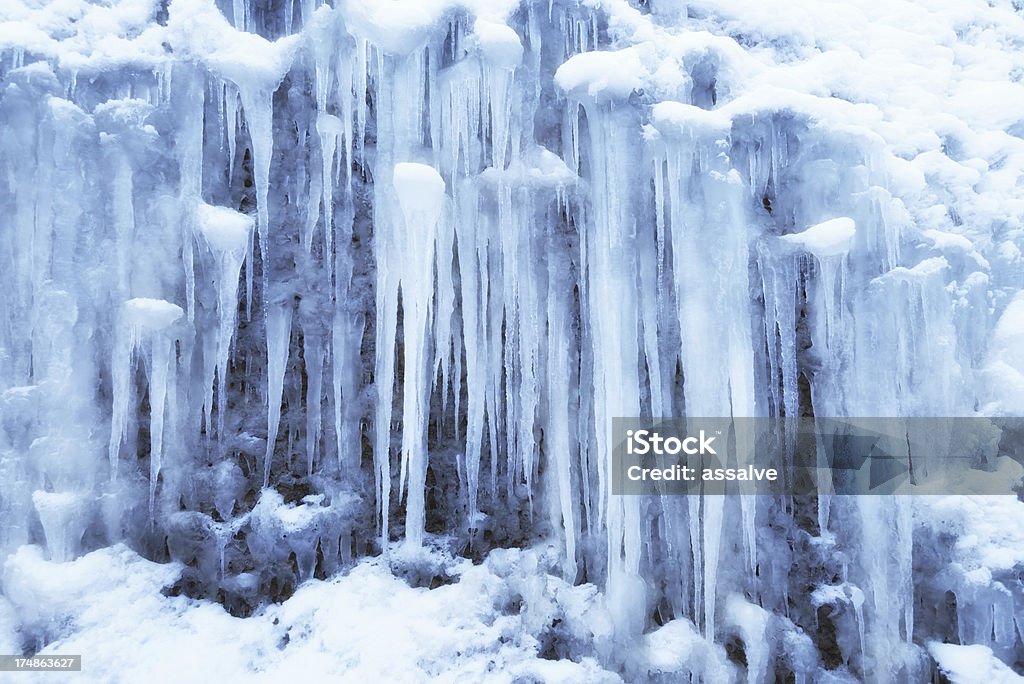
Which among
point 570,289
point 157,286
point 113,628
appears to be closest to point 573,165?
point 570,289

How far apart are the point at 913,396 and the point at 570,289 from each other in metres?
2.53

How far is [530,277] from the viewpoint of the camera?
5.10m

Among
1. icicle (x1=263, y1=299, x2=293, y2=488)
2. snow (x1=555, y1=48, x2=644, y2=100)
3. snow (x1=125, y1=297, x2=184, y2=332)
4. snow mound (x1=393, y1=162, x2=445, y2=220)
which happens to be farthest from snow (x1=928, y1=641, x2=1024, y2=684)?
snow (x1=125, y1=297, x2=184, y2=332)

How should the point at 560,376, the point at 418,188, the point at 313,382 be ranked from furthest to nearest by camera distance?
the point at 313,382 < the point at 560,376 < the point at 418,188

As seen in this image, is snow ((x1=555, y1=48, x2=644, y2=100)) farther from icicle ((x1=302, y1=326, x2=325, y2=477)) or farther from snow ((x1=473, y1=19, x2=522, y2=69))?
icicle ((x1=302, y1=326, x2=325, y2=477))

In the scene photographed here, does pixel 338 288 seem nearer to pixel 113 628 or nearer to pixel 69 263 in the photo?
pixel 69 263

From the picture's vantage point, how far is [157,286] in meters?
5.11

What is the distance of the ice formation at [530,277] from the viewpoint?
4.70 meters

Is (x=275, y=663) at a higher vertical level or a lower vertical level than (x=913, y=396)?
lower

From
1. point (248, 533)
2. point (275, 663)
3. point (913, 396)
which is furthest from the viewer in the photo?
point (248, 533)

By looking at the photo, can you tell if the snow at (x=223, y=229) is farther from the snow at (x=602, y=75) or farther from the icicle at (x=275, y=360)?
the snow at (x=602, y=75)

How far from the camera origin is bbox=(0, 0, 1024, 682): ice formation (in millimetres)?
4695

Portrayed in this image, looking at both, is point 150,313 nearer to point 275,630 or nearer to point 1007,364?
point 275,630

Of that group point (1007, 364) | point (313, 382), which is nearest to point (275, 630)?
point (313, 382)
